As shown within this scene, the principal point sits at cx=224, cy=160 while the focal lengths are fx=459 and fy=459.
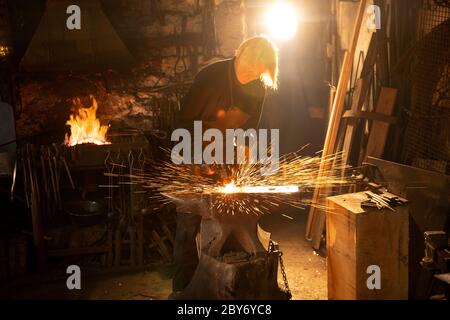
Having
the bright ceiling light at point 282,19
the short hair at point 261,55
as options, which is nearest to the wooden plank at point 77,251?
the short hair at point 261,55

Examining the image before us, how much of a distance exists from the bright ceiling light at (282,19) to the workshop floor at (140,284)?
339cm

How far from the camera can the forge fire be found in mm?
3943

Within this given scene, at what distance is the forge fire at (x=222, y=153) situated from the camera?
394 centimetres

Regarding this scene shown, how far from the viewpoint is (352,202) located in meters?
4.12

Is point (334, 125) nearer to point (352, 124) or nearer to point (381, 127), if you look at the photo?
point (352, 124)

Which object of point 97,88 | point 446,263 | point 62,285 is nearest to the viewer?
point 446,263

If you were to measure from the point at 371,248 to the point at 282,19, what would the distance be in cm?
440

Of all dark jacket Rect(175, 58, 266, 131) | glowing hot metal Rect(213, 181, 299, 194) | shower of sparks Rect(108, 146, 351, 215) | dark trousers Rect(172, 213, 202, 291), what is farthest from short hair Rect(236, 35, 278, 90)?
dark trousers Rect(172, 213, 202, 291)

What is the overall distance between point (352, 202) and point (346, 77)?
254 centimetres

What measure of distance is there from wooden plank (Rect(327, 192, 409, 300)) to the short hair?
1405mm

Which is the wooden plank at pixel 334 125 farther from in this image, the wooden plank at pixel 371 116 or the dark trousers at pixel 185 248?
the dark trousers at pixel 185 248

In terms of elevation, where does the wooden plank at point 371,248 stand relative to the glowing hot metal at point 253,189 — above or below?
below
